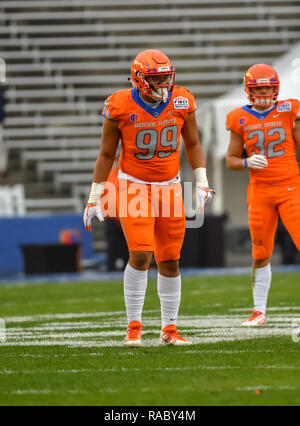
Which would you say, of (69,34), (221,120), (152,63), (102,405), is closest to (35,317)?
(152,63)

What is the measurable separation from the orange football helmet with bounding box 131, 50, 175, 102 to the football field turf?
1474 millimetres

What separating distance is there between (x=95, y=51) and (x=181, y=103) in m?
16.3

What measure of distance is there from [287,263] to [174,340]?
930 cm

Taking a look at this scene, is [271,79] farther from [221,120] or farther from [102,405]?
[221,120]

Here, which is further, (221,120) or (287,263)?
(287,263)

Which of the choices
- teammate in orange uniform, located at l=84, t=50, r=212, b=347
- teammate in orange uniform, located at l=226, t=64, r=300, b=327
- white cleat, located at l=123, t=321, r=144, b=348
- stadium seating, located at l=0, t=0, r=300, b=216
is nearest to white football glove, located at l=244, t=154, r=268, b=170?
teammate in orange uniform, located at l=226, t=64, r=300, b=327

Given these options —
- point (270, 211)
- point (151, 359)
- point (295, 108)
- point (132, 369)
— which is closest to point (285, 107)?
point (295, 108)

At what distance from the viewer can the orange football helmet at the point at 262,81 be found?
635 centimetres

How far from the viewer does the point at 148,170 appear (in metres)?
5.52

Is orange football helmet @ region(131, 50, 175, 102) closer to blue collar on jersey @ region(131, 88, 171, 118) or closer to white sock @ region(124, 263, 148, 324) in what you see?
blue collar on jersey @ region(131, 88, 171, 118)

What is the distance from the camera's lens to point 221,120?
12.7m

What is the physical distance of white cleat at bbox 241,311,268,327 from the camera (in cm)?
645

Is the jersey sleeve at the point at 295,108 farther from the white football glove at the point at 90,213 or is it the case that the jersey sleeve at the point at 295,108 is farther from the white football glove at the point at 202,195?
the white football glove at the point at 90,213

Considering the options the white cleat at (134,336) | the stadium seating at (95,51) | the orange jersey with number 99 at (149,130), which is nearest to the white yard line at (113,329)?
the white cleat at (134,336)
